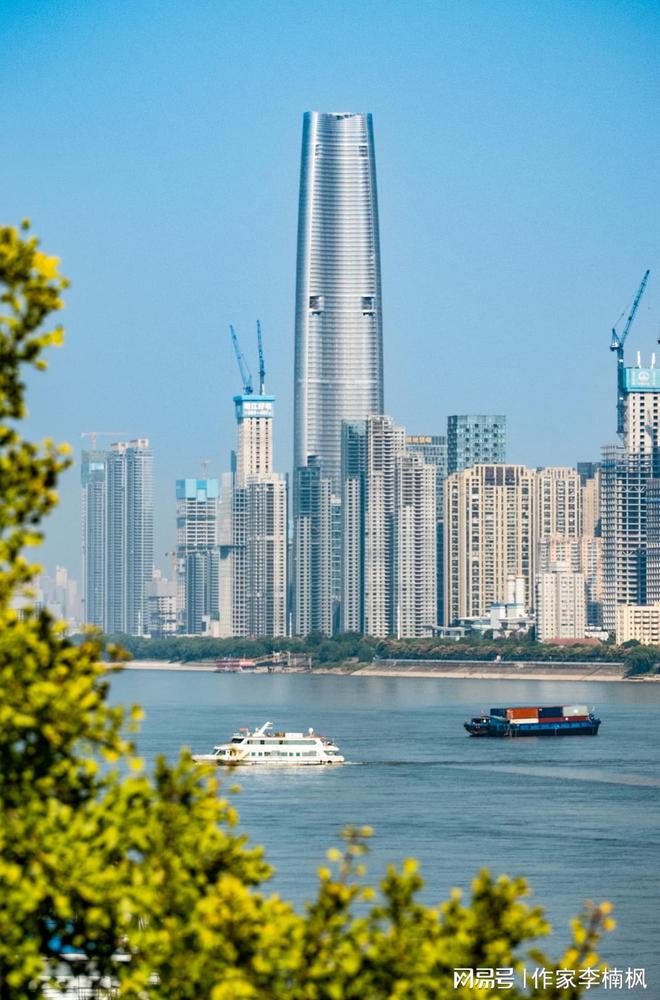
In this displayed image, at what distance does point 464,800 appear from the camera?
99.6 feet

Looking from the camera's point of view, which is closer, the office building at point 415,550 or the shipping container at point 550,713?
the shipping container at point 550,713

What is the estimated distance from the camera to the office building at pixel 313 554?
117750mm

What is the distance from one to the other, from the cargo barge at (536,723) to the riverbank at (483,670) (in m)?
32.2

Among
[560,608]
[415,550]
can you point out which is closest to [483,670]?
[560,608]

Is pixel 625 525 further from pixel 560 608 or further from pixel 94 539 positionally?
pixel 94 539

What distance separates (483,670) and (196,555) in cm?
5444

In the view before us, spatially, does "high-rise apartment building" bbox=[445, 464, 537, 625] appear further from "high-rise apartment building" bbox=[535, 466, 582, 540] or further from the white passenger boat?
the white passenger boat

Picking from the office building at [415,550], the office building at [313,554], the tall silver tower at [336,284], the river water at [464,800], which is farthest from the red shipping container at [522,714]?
the tall silver tower at [336,284]

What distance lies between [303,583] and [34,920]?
115 m

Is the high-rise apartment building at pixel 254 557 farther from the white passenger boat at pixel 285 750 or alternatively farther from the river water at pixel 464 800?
the white passenger boat at pixel 285 750

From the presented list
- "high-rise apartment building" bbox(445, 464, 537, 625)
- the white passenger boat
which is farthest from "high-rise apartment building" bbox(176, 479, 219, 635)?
the white passenger boat

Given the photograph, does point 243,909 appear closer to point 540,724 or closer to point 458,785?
A: point 458,785

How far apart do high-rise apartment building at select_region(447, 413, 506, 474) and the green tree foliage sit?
413ft

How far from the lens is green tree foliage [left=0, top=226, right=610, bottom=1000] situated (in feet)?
15.6
